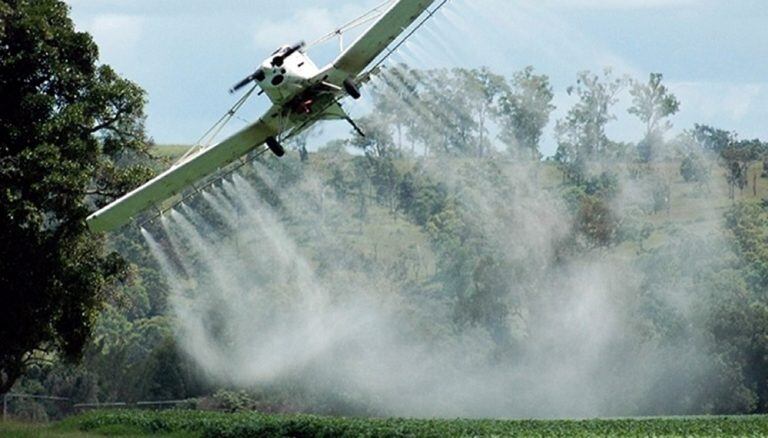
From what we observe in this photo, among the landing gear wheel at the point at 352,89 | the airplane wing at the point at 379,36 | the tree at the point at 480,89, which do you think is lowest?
the landing gear wheel at the point at 352,89

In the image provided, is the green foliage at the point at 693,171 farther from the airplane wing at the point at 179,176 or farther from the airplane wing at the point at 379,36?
the airplane wing at the point at 379,36

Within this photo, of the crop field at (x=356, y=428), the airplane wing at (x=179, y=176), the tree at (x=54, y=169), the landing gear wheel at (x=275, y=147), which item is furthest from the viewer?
the tree at (x=54, y=169)

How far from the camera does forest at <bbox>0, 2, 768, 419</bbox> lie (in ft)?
265

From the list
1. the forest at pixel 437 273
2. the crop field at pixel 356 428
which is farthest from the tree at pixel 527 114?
the crop field at pixel 356 428

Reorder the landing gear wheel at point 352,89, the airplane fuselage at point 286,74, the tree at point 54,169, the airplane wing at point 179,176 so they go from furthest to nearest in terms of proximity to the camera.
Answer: the tree at point 54,169
the airplane wing at point 179,176
the airplane fuselage at point 286,74
the landing gear wheel at point 352,89

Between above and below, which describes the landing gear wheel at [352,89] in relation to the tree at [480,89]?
below

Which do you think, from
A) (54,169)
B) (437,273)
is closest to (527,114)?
(437,273)

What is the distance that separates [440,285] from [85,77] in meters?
64.2

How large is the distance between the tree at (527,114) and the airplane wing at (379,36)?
80.8 meters

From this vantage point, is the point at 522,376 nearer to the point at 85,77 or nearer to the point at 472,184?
the point at 472,184

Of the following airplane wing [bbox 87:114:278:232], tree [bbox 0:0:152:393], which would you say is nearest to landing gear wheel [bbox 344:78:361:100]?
airplane wing [bbox 87:114:278:232]

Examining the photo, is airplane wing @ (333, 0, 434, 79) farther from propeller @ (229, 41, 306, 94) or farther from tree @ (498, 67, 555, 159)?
tree @ (498, 67, 555, 159)

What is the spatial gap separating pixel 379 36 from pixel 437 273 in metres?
76.4

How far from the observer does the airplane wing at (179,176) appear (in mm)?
42781
